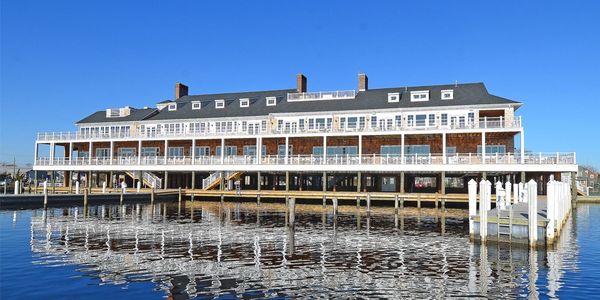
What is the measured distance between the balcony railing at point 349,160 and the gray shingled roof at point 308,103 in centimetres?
488

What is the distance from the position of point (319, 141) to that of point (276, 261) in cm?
3265

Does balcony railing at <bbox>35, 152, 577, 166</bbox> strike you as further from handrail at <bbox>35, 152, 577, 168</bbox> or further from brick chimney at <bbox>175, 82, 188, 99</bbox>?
brick chimney at <bbox>175, 82, 188, 99</bbox>

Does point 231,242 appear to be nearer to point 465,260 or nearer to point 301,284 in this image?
point 301,284

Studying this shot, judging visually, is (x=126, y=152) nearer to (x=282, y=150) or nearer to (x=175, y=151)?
(x=175, y=151)

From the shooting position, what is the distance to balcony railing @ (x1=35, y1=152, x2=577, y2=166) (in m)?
37.2

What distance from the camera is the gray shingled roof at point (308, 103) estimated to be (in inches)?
1741

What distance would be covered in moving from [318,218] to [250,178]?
23.5m

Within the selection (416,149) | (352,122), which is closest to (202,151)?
(352,122)

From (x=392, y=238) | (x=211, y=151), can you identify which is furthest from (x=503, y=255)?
(x=211, y=151)

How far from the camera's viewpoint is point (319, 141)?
48750 millimetres

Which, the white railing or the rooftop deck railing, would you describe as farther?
the white railing

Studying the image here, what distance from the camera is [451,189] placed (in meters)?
46.8

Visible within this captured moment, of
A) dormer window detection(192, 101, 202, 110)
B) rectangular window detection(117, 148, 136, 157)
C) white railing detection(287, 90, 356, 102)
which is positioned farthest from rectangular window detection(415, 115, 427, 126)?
rectangular window detection(117, 148, 136, 157)

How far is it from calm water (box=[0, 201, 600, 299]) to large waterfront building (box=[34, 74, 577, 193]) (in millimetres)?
14354
